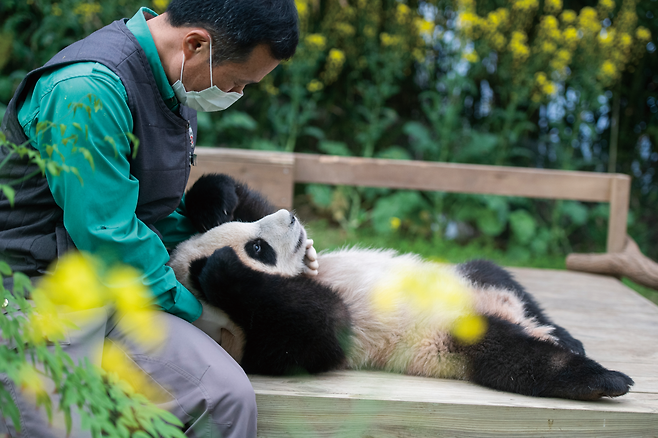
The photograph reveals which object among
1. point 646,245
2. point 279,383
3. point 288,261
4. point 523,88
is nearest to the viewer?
point 279,383

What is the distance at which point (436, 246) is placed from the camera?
17.6 ft

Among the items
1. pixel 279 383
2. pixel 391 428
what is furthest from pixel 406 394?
pixel 279 383

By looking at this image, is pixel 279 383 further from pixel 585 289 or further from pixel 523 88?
pixel 523 88

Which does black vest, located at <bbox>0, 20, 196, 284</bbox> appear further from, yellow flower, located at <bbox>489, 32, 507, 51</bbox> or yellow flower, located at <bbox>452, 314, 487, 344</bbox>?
yellow flower, located at <bbox>489, 32, 507, 51</bbox>

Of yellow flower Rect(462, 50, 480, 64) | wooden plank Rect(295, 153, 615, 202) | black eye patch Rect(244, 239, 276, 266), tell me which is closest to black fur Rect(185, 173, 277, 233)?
black eye patch Rect(244, 239, 276, 266)

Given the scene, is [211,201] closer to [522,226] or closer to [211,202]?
[211,202]

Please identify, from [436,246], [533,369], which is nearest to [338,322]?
[533,369]

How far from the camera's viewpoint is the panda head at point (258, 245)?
2.04m

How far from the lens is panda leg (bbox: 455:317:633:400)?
5.77 feet

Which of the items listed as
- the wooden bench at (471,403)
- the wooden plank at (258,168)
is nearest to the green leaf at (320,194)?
the wooden plank at (258,168)

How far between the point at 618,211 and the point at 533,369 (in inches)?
100

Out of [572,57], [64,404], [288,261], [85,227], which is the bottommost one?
[288,261]

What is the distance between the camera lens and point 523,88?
5.18 meters

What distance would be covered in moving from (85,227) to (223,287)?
474 millimetres
